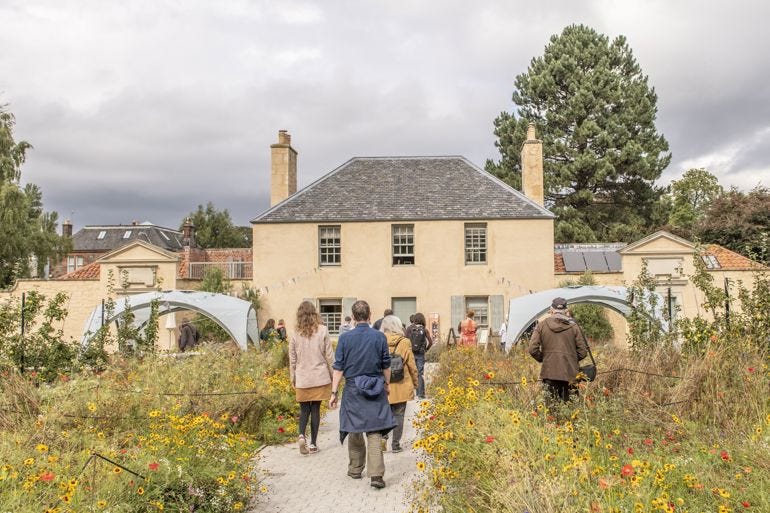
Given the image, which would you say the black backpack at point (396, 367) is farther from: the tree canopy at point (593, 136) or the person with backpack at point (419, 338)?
the tree canopy at point (593, 136)

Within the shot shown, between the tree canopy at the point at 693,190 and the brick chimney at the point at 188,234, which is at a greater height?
the tree canopy at the point at 693,190

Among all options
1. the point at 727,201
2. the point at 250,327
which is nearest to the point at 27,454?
the point at 250,327

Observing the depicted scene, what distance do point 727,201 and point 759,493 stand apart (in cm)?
3354

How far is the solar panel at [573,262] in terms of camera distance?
2747 centimetres

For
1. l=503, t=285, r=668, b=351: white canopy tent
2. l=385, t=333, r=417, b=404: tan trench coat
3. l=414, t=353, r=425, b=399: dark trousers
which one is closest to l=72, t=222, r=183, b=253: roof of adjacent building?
l=503, t=285, r=668, b=351: white canopy tent

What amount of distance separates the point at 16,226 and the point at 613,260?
2502cm

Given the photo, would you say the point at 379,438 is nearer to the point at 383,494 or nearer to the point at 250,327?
the point at 383,494

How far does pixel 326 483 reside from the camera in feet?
23.0

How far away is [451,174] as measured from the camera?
2695 cm

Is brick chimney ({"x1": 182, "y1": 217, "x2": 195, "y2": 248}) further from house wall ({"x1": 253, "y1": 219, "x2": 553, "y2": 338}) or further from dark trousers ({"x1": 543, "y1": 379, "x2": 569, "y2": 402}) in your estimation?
dark trousers ({"x1": 543, "y1": 379, "x2": 569, "y2": 402})

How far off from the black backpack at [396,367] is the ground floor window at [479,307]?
17.2 m

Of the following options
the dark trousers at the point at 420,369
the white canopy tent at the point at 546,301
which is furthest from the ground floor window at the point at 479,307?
the dark trousers at the point at 420,369

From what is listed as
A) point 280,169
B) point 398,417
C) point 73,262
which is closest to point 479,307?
point 280,169

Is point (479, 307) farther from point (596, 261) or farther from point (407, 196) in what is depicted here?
point (596, 261)
